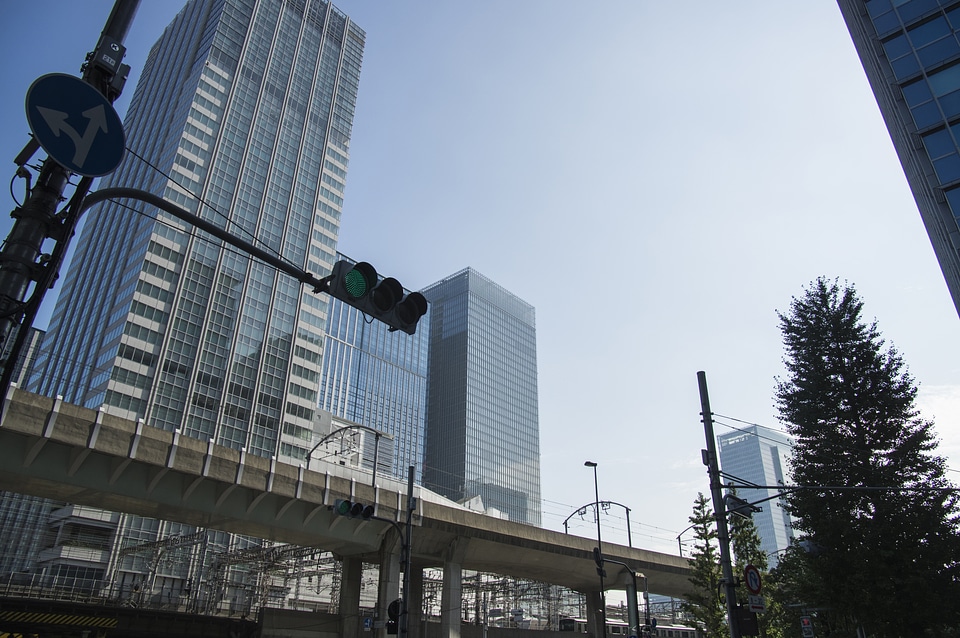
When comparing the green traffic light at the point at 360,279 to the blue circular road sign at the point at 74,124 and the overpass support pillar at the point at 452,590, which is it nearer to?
the blue circular road sign at the point at 74,124

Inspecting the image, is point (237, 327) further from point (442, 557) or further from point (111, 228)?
point (442, 557)

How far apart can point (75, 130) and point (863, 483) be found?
→ 32.4 metres

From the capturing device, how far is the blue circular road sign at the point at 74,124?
5000 millimetres

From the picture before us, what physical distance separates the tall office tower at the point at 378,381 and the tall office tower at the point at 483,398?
163 inches

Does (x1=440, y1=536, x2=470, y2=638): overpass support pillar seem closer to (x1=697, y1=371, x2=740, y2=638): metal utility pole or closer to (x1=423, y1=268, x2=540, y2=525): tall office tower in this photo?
(x1=697, y1=371, x2=740, y2=638): metal utility pole

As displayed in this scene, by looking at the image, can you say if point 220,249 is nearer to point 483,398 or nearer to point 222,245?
point 222,245

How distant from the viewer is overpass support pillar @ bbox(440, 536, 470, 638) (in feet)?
117

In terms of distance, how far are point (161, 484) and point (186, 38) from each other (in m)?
109

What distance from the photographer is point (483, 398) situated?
160 m

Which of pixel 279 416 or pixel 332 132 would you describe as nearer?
pixel 279 416

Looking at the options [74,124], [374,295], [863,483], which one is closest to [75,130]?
[74,124]

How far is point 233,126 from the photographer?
9469 cm

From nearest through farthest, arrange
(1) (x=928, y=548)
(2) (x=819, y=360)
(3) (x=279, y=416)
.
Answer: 1. (1) (x=928, y=548)
2. (2) (x=819, y=360)
3. (3) (x=279, y=416)

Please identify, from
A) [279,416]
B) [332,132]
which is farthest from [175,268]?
[332,132]
